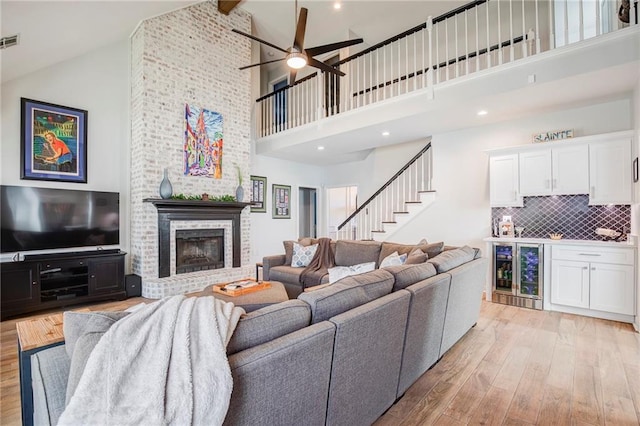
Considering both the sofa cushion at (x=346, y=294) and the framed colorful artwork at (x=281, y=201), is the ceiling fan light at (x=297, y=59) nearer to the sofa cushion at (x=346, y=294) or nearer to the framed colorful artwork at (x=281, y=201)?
the sofa cushion at (x=346, y=294)

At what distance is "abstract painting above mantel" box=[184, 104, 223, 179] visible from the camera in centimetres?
542

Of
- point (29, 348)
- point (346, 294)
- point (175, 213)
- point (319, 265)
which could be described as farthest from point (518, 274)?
point (175, 213)

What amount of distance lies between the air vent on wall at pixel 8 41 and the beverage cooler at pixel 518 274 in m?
6.54

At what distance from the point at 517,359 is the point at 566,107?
366 cm

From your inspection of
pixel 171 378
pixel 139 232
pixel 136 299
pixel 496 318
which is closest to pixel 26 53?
pixel 139 232

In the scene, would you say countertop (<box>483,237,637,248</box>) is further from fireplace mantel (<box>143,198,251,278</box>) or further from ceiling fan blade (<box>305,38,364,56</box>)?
fireplace mantel (<box>143,198,251,278</box>)

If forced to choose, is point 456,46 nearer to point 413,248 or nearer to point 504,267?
point 413,248

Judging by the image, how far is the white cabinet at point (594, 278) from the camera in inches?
142

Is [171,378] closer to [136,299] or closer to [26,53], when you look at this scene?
[136,299]

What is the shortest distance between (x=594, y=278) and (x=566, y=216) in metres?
1.02

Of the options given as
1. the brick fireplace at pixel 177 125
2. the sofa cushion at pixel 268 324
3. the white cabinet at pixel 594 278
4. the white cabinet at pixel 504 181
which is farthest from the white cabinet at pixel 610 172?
the brick fireplace at pixel 177 125

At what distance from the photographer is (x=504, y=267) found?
4523 mm

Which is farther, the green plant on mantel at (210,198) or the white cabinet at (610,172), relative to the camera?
the green plant on mantel at (210,198)

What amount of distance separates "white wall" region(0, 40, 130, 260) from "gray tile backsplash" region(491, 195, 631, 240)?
630 centimetres
